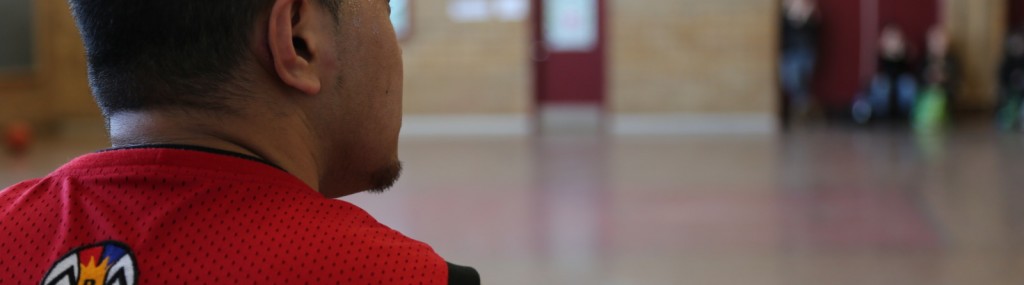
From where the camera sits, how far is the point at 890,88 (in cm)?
1277

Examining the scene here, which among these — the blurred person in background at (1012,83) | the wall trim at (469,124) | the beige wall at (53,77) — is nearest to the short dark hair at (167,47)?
the wall trim at (469,124)

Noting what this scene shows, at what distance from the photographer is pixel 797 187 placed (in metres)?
6.26

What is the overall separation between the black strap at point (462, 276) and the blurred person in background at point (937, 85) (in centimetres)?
1196

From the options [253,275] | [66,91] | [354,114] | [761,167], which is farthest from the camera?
[66,91]

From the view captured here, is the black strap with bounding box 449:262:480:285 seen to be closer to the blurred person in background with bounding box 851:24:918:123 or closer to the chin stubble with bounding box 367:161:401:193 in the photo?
the chin stubble with bounding box 367:161:401:193

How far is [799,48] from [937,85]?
1.55m

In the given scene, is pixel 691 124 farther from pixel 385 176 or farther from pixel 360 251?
pixel 360 251

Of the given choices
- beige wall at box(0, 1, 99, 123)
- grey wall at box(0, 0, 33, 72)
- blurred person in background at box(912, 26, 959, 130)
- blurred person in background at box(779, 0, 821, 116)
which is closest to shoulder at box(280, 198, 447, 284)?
grey wall at box(0, 0, 33, 72)

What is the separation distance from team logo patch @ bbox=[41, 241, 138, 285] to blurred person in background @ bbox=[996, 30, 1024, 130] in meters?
11.7

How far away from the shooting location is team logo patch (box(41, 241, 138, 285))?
0.63 m

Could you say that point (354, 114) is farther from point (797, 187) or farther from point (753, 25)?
point (753, 25)

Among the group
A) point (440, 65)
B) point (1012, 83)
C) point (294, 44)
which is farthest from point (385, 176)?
point (1012, 83)

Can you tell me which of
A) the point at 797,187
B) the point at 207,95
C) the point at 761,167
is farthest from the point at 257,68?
the point at 761,167

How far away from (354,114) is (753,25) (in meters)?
11.0
